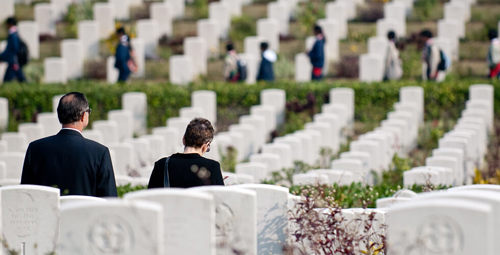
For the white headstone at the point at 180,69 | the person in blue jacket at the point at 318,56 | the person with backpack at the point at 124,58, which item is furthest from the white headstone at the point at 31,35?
the person in blue jacket at the point at 318,56

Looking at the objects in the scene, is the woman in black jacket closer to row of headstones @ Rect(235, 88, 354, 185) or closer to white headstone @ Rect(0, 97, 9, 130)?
row of headstones @ Rect(235, 88, 354, 185)

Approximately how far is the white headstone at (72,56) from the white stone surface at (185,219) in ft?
50.5

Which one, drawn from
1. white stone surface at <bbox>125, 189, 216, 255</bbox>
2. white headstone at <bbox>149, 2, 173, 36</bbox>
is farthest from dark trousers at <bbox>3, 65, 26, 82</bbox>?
white stone surface at <bbox>125, 189, 216, 255</bbox>

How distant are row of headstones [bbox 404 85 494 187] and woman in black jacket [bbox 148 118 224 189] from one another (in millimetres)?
2905

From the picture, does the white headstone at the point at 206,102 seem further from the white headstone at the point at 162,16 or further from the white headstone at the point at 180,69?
the white headstone at the point at 162,16

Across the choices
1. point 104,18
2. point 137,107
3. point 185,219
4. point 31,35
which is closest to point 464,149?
point 137,107

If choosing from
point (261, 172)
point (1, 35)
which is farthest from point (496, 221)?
point (1, 35)

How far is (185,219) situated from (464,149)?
7.68 m

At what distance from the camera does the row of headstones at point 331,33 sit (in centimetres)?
1975

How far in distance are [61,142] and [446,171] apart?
496cm

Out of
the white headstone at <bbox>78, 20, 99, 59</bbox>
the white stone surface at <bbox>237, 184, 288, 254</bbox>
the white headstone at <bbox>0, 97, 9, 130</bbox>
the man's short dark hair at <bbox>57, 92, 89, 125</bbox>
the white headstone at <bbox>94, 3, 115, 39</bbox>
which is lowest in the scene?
the white stone surface at <bbox>237, 184, 288, 254</bbox>

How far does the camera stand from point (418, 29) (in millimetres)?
21578

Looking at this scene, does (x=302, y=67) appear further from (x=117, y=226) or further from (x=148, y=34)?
(x=117, y=226)

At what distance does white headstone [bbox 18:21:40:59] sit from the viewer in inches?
847
